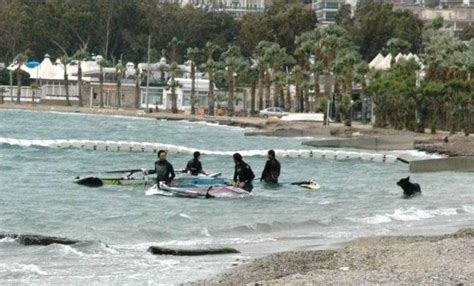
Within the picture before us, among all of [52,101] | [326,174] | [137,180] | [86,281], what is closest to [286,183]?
[137,180]

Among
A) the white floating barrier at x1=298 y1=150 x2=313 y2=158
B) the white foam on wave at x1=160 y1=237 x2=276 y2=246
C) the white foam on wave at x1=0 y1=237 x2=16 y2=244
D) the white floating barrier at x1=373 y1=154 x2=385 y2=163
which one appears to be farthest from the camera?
the white floating barrier at x1=298 y1=150 x2=313 y2=158

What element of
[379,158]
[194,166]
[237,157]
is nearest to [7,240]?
[237,157]

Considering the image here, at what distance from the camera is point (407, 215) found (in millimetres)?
27703

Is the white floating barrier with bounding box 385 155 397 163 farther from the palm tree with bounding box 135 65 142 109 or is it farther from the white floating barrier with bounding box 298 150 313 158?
the palm tree with bounding box 135 65 142 109

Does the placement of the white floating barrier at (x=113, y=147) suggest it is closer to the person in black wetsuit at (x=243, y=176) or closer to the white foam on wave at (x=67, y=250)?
the person in black wetsuit at (x=243, y=176)

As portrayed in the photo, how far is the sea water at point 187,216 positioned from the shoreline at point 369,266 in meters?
0.99

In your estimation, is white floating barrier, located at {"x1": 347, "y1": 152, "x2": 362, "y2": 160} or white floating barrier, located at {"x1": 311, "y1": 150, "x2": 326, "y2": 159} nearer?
white floating barrier, located at {"x1": 347, "y1": 152, "x2": 362, "y2": 160}

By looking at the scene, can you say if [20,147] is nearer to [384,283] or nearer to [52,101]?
[384,283]

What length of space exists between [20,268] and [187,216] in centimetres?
887

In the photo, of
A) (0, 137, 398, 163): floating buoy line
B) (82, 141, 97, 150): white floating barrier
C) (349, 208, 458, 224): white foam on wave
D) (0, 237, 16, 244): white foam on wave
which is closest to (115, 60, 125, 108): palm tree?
(0, 137, 398, 163): floating buoy line

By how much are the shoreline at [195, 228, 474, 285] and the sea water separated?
38.9 inches

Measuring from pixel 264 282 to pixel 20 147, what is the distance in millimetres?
46859

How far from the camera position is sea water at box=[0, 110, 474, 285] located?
18.8 metres

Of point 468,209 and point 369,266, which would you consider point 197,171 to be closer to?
point 468,209
